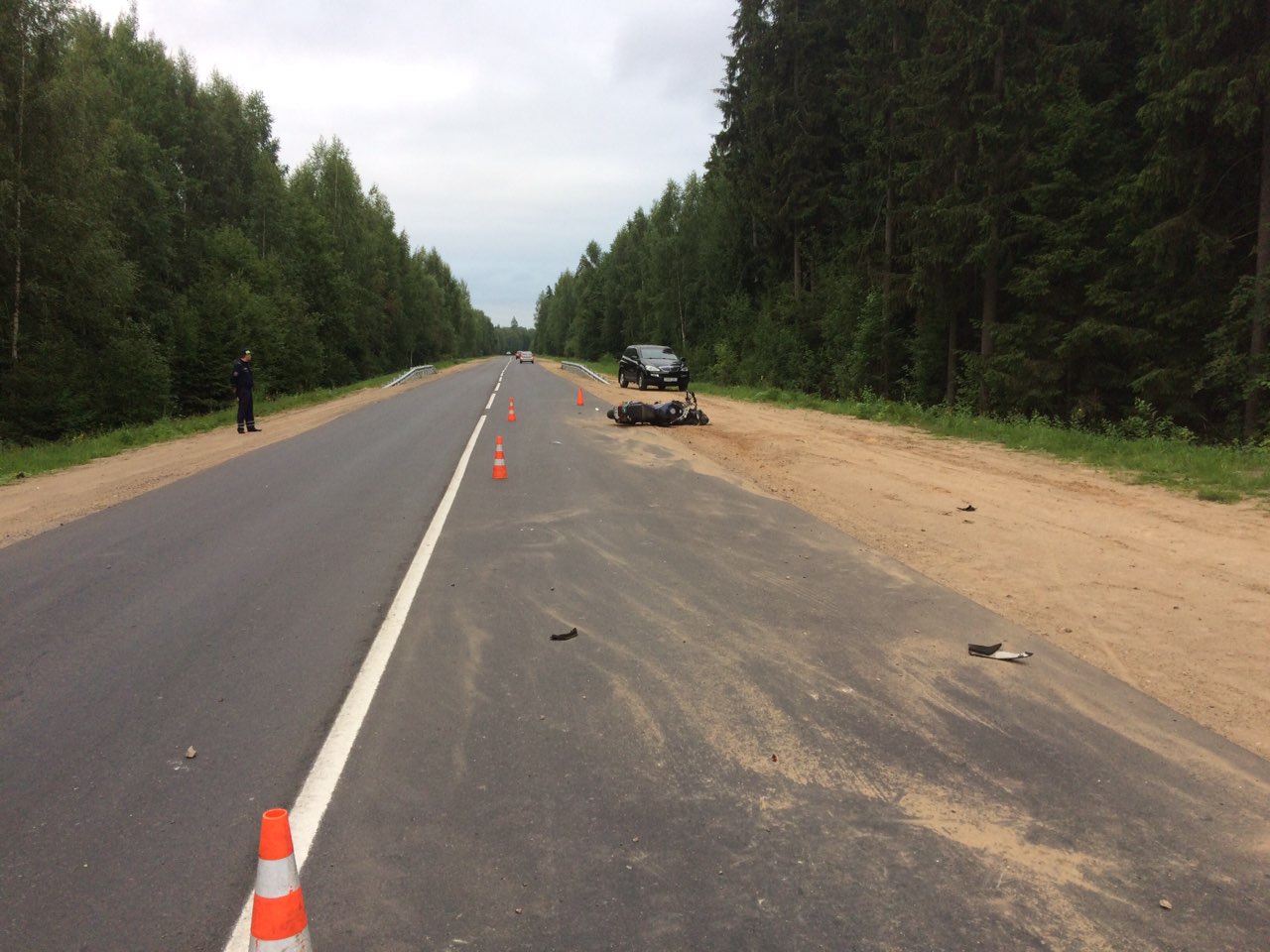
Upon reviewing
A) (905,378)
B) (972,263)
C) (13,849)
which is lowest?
(13,849)

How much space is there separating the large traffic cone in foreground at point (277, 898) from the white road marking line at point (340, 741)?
0.61 metres

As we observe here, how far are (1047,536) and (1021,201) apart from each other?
17142mm

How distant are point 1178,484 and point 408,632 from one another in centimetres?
1117

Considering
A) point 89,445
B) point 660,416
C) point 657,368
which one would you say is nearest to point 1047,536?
point 660,416

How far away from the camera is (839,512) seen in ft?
32.3

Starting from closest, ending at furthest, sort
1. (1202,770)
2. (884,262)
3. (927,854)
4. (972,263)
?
(927,854), (1202,770), (972,263), (884,262)

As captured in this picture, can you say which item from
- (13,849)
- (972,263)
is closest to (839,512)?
(13,849)

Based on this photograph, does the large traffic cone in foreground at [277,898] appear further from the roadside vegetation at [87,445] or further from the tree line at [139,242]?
the tree line at [139,242]

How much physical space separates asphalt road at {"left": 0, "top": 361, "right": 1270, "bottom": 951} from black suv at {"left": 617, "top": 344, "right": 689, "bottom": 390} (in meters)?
24.5

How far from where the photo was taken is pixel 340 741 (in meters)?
3.93

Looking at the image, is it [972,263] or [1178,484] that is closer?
[1178,484]

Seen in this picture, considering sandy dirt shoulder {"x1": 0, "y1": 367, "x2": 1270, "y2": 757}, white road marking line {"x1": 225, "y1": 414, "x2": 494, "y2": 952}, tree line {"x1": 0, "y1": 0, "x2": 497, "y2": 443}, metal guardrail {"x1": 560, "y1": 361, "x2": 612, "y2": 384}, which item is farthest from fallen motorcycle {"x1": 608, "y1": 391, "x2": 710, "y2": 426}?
metal guardrail {"x1": 560, "y1": 361, "x2": 612, "y2": 384}

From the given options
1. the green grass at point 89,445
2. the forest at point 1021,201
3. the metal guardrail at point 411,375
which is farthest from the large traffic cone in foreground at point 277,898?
the metal guardrail at point 411,375

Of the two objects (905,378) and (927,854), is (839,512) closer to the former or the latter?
(927,854)
